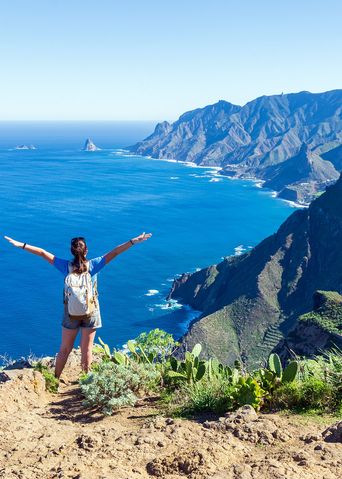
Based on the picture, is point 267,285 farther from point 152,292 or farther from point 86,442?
point 86,442

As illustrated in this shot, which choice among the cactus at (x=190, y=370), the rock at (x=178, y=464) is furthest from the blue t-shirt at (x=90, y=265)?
the rock at (x=178, y=464)

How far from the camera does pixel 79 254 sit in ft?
33.5

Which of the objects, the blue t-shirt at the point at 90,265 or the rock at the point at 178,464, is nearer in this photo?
the rock at the point at 178,464

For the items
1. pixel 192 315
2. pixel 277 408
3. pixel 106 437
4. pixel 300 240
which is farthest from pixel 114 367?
pixel 300 240

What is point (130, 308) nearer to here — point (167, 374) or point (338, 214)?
point (338, 214)

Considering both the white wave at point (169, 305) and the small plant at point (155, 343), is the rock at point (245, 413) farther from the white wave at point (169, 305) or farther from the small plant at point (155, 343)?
the white wave at point (169, 305)

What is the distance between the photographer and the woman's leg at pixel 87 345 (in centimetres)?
1078

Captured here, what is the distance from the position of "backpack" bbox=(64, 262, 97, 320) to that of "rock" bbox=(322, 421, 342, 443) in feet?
17.2

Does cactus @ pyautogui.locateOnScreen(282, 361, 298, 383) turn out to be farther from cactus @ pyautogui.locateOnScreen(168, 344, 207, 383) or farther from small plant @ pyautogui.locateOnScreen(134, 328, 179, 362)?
small plant @ pyautogui.locateOnScreen(134, 328, 179, 362)

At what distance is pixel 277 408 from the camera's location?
363 inches

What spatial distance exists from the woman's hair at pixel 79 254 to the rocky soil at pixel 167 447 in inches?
116

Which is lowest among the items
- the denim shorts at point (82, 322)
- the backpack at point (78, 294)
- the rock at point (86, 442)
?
the rock at point (86, 442)

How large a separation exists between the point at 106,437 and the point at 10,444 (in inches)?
60.5

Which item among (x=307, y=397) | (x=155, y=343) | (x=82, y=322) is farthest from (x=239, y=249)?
(x=307, y=397)
